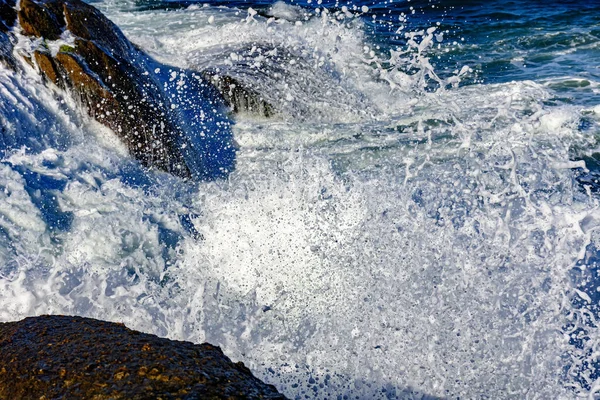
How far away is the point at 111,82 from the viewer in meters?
5.80

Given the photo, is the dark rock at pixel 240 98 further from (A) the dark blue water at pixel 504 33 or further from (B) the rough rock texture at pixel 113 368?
(B) the rough rock texture at pixel 113 368

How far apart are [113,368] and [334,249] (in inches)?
97.8

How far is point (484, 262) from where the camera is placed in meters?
4.04

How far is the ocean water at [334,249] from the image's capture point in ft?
11.7

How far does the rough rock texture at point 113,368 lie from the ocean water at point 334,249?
35.3 inches

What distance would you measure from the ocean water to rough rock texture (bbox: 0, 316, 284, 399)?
90 centimetres

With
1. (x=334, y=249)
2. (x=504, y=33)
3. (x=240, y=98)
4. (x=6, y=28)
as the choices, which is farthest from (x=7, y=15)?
(x=504, y=33)

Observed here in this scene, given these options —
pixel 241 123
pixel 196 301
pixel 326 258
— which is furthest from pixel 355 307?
pixel 241 123

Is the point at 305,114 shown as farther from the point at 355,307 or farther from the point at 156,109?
the point at 355,307

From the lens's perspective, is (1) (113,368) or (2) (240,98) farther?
(2) (240,98)

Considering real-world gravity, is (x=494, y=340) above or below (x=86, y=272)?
below

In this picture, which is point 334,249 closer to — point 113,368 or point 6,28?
point 113,368

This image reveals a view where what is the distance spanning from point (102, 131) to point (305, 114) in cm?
292

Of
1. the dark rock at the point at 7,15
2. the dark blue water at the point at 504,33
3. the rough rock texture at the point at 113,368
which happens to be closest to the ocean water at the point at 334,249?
the dark rock at the point at 7,15
